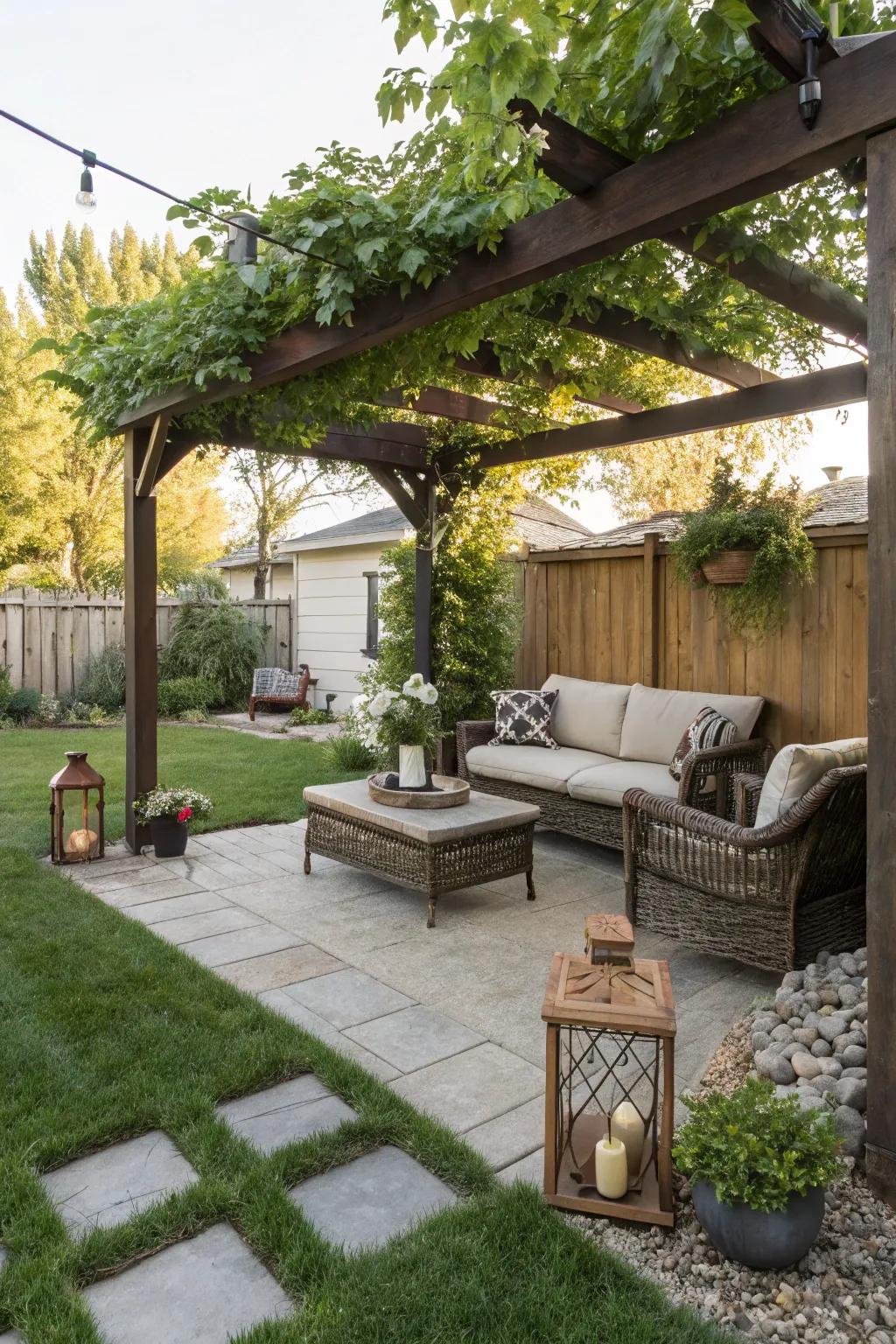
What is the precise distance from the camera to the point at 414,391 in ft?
14.2

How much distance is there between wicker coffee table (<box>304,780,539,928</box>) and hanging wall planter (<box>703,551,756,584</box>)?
194 centimetres

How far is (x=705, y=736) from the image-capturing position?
455 cm

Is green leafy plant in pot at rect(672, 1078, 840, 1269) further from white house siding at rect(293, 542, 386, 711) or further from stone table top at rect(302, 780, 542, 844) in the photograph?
white house siding at rect(293, 542, 386, 711)

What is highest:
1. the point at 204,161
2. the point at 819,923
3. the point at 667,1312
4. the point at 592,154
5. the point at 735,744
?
the point at 204,161

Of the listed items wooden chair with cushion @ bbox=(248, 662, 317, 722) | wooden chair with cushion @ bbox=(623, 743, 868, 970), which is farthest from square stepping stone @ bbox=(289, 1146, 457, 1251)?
wooden chair with cushion @ bbox=(248, 662, 317, 722)

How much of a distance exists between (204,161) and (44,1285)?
12.1 ft

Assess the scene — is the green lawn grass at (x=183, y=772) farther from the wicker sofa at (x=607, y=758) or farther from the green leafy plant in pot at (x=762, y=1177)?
the green leafy plant in pot at (x=762, y=1177)

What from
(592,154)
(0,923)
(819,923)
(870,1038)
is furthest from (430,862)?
(592,154)

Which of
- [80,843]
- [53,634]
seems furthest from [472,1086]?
[53,634]

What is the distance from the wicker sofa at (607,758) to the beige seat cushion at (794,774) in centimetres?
109

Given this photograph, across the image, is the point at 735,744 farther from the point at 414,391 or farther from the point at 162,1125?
the point at 162,1125

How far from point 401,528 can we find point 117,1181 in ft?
27.7

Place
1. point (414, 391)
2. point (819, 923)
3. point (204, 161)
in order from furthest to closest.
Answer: point (414, 391), point (204, 161), point (819, 923)

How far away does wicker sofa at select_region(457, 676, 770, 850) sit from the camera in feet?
14.7
